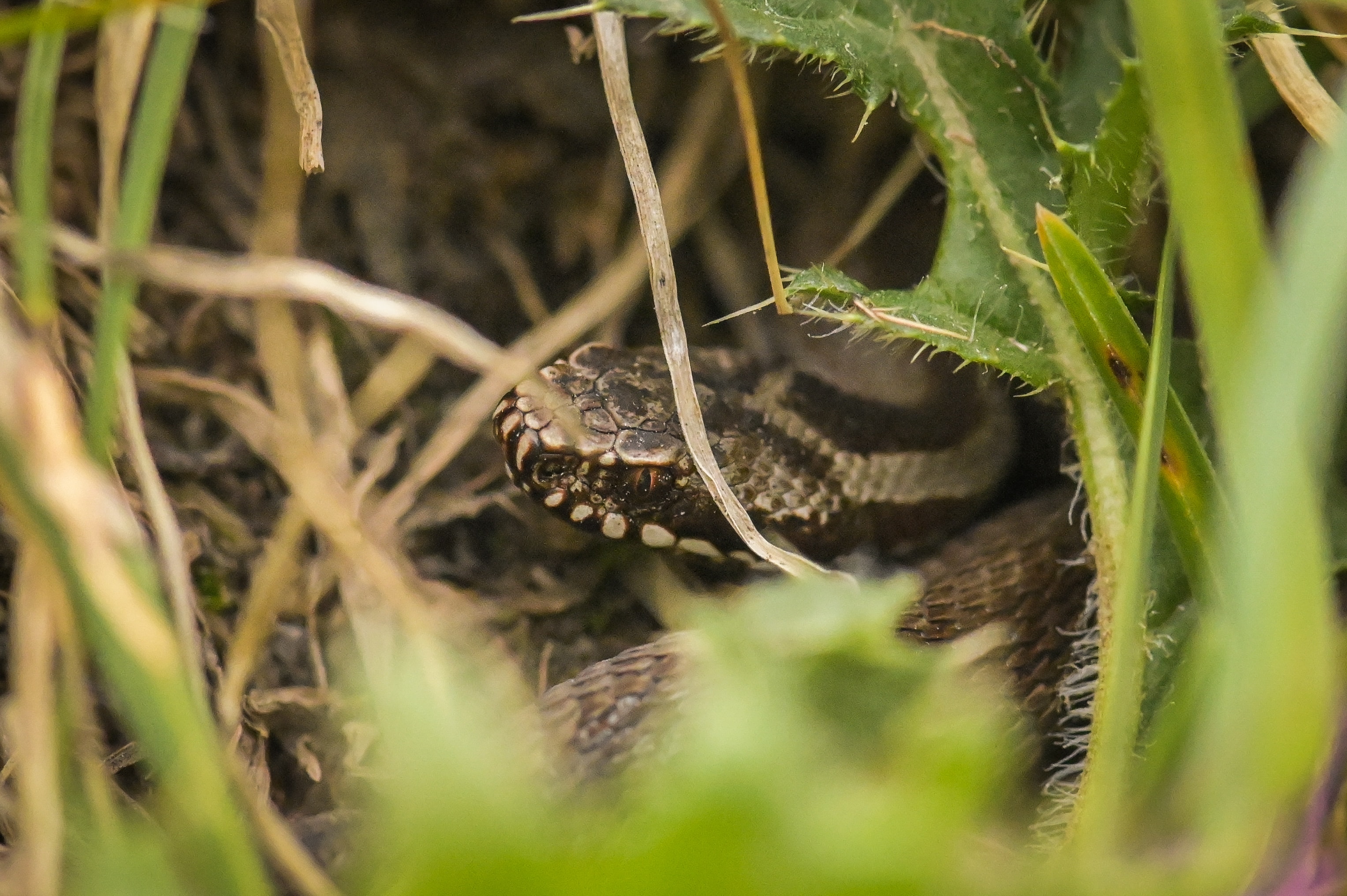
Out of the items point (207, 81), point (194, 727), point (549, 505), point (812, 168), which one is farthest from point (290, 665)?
point (812, 168)

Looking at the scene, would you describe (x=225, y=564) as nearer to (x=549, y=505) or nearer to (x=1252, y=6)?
(x=549, y=505)

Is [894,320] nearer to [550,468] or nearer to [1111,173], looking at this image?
[1111,173]

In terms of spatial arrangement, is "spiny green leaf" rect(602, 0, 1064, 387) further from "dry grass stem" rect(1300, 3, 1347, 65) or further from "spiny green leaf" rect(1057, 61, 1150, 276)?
"dry grass stem" rect(1300, 3, 1347, 65)

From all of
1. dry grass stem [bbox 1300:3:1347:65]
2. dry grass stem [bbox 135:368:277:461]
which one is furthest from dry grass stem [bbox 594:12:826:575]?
dry grass stem [bbox 1300:3:1347:65]

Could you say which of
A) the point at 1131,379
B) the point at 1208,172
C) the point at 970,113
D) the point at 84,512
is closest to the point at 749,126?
the point at 970,113

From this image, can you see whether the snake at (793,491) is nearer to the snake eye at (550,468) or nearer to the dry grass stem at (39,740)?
the snake eye at (550,468)

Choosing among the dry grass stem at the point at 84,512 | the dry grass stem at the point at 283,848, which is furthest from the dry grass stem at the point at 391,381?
the dry grass stem at the point at 84,512

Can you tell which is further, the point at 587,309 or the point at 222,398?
the point at 587,309
